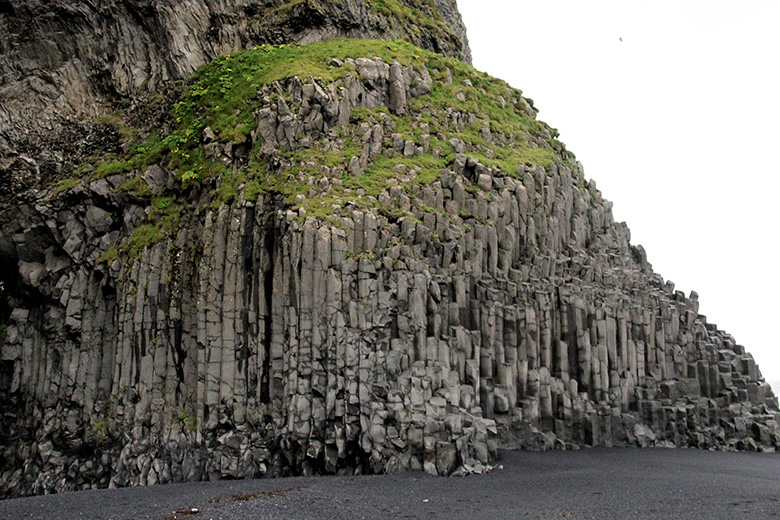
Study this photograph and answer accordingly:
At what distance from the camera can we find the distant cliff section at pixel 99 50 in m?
36.7

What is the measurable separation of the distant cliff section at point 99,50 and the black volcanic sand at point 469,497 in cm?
1944

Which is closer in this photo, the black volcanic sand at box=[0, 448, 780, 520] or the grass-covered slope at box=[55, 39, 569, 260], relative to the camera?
the black volcanic sand at box=[0, 448, 780, 520]

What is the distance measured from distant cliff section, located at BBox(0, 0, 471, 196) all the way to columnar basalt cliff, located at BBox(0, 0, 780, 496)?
0.34 m

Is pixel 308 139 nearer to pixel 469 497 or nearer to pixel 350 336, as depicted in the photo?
pixel 350 336

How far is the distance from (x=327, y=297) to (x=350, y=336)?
1641 mm

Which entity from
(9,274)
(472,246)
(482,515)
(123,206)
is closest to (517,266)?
(472,246)

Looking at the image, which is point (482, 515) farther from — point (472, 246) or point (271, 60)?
point (271, 60)

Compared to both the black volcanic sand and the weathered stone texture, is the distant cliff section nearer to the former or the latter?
the weathered stone texture

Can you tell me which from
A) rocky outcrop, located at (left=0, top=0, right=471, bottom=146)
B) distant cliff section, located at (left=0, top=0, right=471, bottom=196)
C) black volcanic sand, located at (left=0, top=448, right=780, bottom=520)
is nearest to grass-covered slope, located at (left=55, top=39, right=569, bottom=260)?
distant cliff section, located at (left=0, top=0, right=471, bottom=196)

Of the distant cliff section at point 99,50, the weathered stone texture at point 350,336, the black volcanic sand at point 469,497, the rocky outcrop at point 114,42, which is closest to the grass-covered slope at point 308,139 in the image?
the weathered stone texture at point 350,336

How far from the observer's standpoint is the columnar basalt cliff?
85.6 feet

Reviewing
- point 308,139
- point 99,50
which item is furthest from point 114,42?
point 308,139

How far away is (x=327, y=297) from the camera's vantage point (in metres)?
26.4

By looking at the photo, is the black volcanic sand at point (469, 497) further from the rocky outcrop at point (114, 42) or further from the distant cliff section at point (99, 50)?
the rocky outcrop at point (114, 42)
